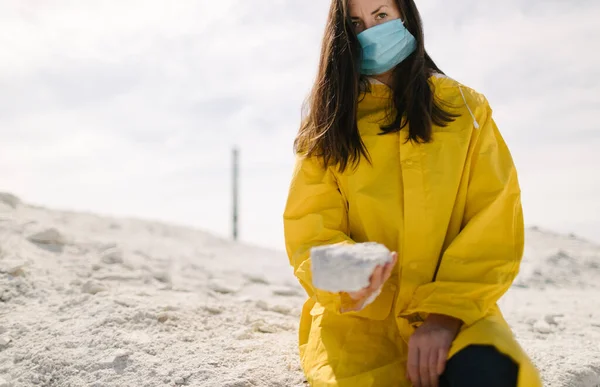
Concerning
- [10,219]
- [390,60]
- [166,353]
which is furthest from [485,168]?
[10,219]

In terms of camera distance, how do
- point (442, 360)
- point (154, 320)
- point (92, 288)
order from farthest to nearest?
1. point (92, 288)
2. point (154, 320)
3. point (442, 360)

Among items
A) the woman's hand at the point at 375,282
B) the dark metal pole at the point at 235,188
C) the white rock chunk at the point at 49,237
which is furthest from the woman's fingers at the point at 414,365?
the dark metal pole at the point at 235,188

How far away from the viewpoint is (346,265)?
161 cm

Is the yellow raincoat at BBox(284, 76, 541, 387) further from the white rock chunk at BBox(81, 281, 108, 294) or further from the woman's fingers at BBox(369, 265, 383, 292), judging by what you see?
the white rock chunk at BBox(81, 281, 108, 294)

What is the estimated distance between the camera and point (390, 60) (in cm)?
220

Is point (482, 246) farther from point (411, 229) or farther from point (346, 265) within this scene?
point (346, 265)

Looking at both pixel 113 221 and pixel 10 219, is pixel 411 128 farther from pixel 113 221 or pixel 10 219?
pixel 113 221

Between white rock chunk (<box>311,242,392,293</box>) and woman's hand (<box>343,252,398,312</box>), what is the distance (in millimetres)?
20

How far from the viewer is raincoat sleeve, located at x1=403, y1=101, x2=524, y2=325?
178 centimetres

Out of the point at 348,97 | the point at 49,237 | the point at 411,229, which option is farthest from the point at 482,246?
the point at 49,237

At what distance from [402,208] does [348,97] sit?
0.49 m

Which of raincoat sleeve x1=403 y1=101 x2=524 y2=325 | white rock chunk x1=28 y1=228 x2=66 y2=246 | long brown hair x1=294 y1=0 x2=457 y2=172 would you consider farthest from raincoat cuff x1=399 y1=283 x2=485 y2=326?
white rock chunk x1=28 y1=228 x2=66 y2=246

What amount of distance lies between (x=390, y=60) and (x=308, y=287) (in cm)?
94

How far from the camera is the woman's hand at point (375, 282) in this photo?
1.61m
